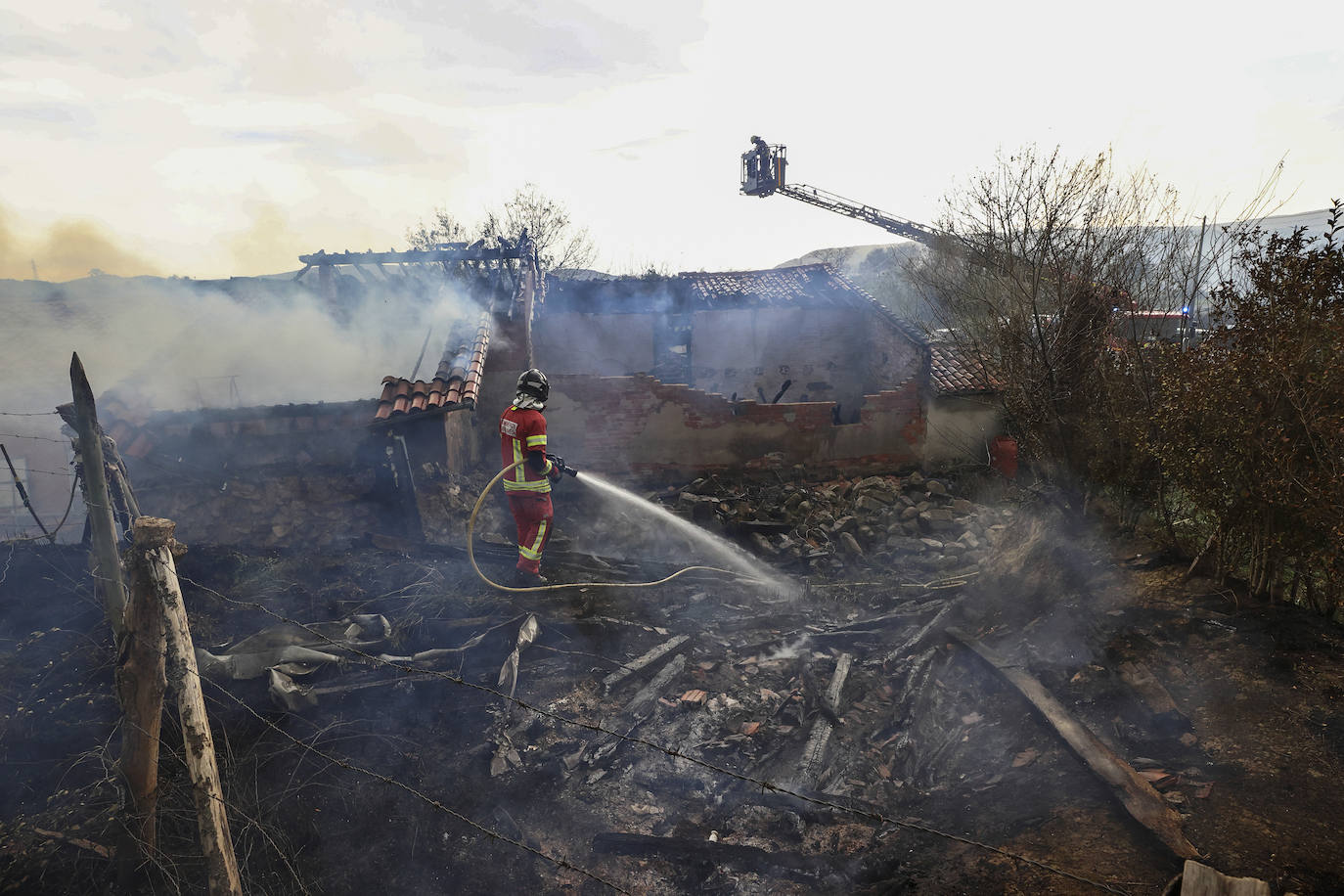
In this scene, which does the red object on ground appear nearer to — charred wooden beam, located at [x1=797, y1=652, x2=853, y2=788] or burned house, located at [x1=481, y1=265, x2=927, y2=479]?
burned house, located at [x1=481, y1=265, x2=927, y2=479]

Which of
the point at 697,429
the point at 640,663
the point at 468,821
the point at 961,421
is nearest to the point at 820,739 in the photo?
the point at 640,663

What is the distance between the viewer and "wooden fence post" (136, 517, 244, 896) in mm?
2875

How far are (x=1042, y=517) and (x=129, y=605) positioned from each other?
855 centimetres

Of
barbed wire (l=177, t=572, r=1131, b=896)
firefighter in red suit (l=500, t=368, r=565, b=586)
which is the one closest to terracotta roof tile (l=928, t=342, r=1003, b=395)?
firefighter in red suit (l=500, t=368, r=565, b=586)

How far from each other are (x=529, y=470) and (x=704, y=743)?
138 inches

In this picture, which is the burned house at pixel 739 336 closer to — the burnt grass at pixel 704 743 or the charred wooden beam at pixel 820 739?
the burnt grass at pixel 704 743

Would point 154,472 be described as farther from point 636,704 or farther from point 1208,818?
point 1208,818

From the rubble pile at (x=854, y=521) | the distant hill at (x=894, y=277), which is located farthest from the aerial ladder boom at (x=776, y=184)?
the rubble pile at (x=854, y=521)

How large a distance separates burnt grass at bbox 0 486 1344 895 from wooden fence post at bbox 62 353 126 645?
45.0 inches

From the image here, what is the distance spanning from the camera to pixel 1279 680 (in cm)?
458

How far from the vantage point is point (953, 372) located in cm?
1641

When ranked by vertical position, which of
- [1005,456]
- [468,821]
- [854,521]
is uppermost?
[1005,456]

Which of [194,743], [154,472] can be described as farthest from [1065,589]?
[154,472]

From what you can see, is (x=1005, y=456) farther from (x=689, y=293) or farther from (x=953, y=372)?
(x=689, y=293)
